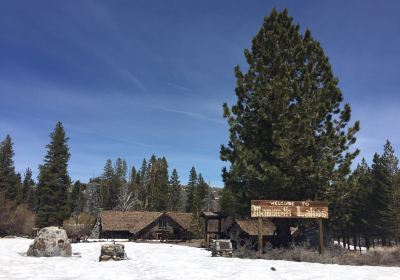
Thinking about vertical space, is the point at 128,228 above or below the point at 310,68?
below

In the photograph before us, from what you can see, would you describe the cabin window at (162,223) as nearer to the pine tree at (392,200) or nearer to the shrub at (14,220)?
the shrub at (14,220)

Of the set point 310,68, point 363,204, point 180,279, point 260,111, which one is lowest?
point 180,279

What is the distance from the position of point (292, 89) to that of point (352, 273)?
41.3 ft

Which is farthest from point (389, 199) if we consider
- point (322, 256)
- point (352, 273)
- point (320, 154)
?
point (352, 273)

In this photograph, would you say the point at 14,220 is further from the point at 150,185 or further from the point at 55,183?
the point at 150,185

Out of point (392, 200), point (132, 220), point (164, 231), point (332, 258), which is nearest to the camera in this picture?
point (332, 258)

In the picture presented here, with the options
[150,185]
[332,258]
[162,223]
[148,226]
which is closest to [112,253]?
[332,258]

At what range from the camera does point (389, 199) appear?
49.3m

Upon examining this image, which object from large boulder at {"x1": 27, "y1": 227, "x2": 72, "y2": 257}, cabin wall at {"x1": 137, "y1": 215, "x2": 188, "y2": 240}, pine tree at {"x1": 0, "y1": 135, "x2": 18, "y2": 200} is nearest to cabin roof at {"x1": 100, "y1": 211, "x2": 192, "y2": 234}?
cabin wall at {"x1": 137, "y1": 215, "x2": 188, "y2": 240}

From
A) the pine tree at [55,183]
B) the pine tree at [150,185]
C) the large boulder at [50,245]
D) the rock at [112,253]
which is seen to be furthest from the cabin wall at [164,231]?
the rock at [112,253]

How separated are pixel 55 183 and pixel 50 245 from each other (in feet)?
153

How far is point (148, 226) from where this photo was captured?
61.6 meters

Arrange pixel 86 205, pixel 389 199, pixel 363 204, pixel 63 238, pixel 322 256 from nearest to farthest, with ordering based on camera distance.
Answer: pixel 322 256, pixel 63 238, pixel 389 199, pixel 363 204, pixel 86 205

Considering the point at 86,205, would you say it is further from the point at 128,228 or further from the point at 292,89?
the point at 292,89
